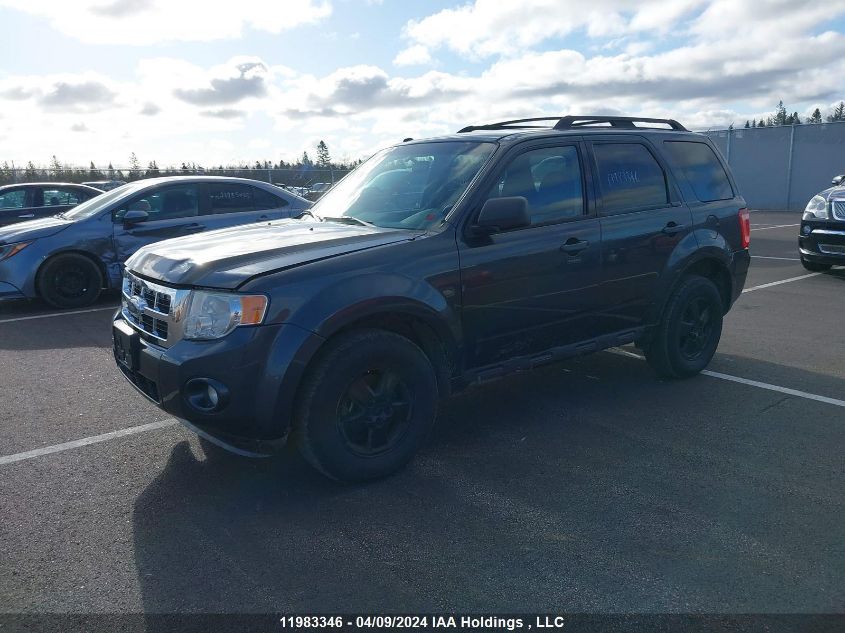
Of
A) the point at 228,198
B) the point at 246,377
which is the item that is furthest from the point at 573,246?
the point at 228,198

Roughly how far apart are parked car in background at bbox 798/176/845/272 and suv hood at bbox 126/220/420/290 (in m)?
8.50

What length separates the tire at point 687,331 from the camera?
5.43 meters

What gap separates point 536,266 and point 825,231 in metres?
7.84

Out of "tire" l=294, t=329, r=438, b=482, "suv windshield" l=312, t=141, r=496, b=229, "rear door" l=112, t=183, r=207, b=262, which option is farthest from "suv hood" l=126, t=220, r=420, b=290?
"rear door" l=112, t=183, r=207, b=262

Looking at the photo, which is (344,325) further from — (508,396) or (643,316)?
(643,316)

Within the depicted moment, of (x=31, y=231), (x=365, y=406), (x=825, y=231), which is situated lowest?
(x=365, y=406)

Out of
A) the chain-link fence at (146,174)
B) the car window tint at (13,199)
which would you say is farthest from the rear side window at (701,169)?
the chain-link fence at (146,174)

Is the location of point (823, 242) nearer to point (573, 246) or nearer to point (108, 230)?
point (573, 246)

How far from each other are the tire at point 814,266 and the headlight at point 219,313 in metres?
9.99

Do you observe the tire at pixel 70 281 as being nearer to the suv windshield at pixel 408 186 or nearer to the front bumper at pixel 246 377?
the suv windshield at pixel 408 186

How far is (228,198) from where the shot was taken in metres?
9.31

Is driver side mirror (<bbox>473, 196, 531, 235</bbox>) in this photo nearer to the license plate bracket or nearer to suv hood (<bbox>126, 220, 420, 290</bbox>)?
suv hood (<bbox>126, 220, 420, 290</bbox>)

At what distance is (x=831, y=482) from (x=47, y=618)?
149 inches

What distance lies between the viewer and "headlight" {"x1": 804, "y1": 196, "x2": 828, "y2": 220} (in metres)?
10.4
